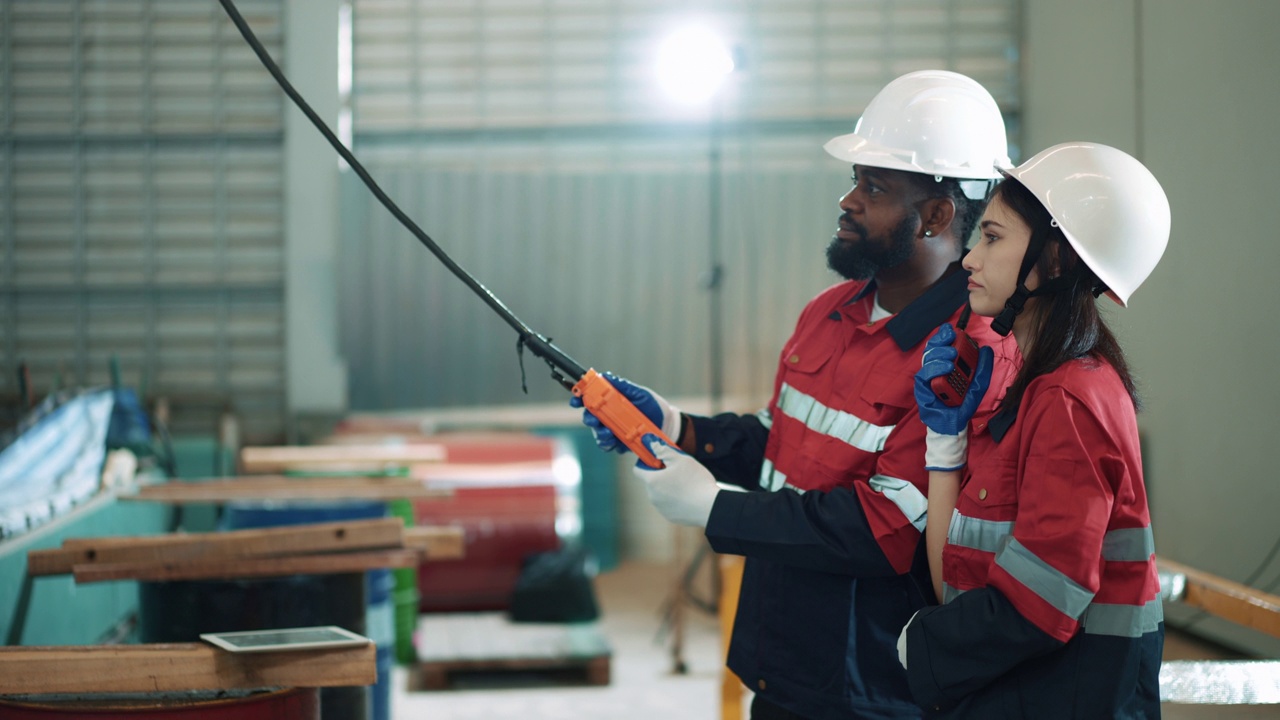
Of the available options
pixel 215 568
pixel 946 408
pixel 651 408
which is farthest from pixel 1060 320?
pixel 215 568

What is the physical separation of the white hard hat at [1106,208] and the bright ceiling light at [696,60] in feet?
12.7

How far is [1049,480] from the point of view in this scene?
1.38 metres

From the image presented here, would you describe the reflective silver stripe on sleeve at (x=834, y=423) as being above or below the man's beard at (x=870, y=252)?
below

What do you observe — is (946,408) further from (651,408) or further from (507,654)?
(507,654)

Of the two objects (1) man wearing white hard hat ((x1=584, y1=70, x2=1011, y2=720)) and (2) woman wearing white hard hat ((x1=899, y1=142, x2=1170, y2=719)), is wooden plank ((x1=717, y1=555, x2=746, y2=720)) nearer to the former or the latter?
(1) man wearing white hard hat ((x1=584, y1=70, x2=1011, y2=720))

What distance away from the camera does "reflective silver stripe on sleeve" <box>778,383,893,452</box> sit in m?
1.85

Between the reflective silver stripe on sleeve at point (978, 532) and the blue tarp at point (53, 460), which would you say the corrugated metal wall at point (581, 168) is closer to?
the blue tarp at point (53, 460)

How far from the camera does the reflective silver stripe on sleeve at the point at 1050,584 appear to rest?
1.34m

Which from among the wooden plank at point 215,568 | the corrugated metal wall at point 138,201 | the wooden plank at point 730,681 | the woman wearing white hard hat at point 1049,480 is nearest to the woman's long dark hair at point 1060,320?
the woman wearing white hard hat at point 1049,480

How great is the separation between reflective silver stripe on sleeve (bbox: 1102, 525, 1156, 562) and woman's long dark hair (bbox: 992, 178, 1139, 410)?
0.21m

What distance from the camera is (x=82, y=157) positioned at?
766 centimetres

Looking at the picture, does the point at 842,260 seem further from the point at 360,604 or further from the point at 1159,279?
the point at 1159,279

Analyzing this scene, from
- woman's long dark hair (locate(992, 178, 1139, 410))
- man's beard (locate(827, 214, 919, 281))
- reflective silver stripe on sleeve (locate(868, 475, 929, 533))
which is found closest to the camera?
woman's long dark hair (locate(992, 178, 1139, 410))

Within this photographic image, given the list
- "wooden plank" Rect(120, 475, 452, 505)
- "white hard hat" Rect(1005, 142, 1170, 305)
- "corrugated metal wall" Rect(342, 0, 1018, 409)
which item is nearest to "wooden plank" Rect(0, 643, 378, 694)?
"white hard hat" Rect(1005, 142, 1170, 305)
